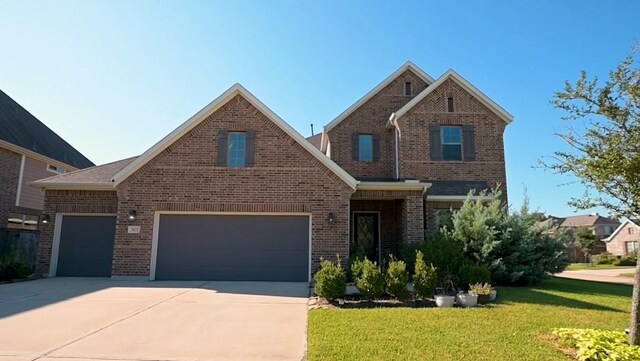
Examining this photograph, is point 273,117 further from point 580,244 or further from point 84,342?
point 580,244

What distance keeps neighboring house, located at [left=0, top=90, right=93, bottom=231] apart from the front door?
13903mm

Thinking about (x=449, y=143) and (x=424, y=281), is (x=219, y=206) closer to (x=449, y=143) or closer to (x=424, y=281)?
(x=424, y=281)

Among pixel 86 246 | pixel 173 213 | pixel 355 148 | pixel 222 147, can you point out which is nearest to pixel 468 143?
pixel 355 148

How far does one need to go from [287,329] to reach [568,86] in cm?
598

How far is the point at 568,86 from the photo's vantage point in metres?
6.21

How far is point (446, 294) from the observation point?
9.27 metres

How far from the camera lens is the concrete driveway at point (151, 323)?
5.13 metres

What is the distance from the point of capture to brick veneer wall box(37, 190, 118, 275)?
12.6m

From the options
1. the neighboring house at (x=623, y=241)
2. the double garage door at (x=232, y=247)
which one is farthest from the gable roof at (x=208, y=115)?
the neighboring house at (x=623, y=241)

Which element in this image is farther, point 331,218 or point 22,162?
point 22,162

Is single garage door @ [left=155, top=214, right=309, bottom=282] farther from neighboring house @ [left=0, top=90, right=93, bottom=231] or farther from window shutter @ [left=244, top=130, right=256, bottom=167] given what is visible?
neighboring house @ [left=0, top=90, right=93, bottom=231]

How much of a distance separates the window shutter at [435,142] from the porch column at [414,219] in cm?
367

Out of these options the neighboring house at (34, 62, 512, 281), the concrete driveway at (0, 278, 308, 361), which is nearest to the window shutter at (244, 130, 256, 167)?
the neighboring house at (34, 62, 512, 281)

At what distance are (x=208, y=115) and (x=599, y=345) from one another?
1141 cm
